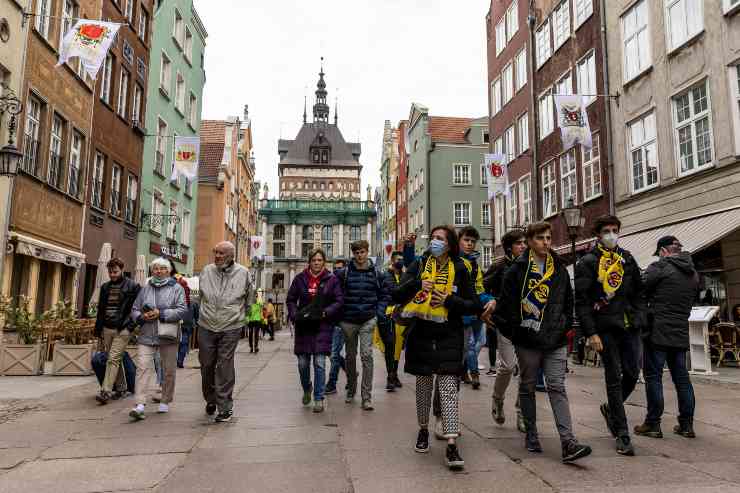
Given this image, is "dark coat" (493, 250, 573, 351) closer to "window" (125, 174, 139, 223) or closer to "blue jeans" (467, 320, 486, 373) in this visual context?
→ "blue jeans" (467, 320, 486, 373)

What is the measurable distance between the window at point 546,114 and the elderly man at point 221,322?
18.9 m

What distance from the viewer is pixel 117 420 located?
260 inches

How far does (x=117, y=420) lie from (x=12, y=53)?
35.9 ft

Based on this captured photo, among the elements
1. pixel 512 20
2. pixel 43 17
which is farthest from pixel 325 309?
pixel 512 20

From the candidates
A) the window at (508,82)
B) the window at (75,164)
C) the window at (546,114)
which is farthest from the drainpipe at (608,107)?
the window at (75,164)

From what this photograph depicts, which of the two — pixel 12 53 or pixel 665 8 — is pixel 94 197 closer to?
pixel 12 53

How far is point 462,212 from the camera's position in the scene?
4316cm

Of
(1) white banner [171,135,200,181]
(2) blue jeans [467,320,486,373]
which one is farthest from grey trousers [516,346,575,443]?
(1) white banner [171,135,200,181]

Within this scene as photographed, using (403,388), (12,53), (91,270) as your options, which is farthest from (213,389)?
(91,270)

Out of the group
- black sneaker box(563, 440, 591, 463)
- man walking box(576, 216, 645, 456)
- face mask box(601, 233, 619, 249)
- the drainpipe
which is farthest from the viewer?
the drainpipe

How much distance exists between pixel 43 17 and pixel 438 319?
597 inches

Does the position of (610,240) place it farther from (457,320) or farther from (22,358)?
(22,358)

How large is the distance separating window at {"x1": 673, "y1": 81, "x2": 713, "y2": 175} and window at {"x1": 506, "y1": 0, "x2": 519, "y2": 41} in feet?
44.9

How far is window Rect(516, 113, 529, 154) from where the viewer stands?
25.8 metres
